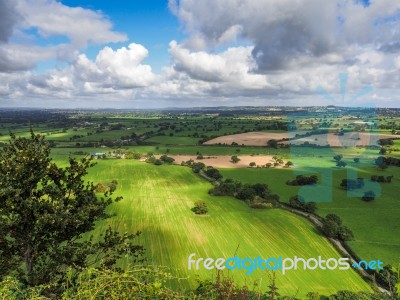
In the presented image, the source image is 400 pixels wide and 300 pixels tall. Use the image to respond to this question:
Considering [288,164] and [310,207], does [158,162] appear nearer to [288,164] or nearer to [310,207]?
[288,164]

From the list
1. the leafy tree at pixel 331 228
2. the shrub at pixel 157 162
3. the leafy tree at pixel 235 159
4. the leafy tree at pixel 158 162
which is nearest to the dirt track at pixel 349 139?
the leafy tree at pixel 331 228

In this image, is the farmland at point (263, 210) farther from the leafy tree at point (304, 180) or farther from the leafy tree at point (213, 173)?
the leafy tree at point (213, 173)

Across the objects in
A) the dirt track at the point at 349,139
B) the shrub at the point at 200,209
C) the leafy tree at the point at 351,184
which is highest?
the dirt track at the point at 349,139

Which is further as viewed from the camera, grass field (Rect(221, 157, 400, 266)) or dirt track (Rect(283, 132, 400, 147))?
dirt track (Rect(283, 132, 400, 147))

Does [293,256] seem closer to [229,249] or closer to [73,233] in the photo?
[229,249]

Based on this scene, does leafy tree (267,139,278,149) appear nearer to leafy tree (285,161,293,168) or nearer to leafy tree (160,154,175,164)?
leafy tree (285,161,293,168)

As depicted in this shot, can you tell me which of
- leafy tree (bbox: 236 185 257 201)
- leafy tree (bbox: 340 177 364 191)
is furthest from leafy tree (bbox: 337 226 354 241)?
leafy tree (bbox: 340 177 364 191)

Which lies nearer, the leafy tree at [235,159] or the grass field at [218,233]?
the grass field at [218,233]

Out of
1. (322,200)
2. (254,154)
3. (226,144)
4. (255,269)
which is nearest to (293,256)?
(255,269)
